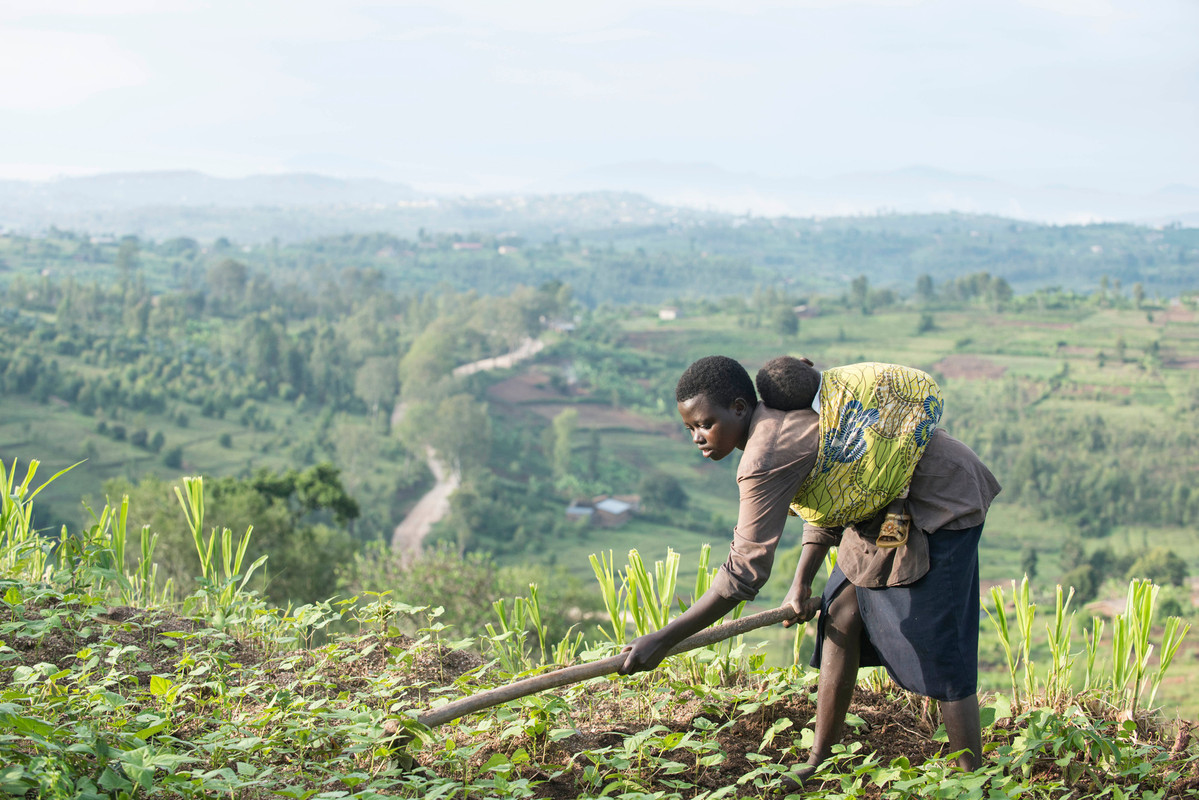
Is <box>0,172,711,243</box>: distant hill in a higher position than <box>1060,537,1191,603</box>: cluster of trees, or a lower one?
higher

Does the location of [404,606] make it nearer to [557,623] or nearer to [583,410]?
[557,623]

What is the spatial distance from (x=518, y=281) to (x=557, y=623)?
88819mm

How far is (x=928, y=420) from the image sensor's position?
220cm

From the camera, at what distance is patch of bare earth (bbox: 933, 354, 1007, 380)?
62188 millimetres

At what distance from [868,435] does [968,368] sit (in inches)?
2615

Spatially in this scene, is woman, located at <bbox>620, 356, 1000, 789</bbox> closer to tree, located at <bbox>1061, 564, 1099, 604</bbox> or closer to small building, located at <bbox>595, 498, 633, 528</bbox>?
tree, located at <bbox>1061, 564, 1099, 604</bbox>

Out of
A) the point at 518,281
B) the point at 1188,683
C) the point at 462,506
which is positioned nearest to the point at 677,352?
the point at 462,506

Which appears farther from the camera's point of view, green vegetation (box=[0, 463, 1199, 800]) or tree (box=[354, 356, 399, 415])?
tree (box=[354, 356, 399, 415])

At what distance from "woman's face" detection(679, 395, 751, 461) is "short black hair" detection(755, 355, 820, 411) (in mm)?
73

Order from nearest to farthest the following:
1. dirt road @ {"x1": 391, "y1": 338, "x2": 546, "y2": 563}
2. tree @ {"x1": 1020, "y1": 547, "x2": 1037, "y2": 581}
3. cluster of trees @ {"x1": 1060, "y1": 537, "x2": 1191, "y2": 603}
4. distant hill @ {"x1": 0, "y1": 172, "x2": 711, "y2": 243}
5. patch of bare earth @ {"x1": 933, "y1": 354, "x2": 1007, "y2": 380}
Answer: cluster of trees @ {"x1": 1060, "y1": 537, "x2": 1191, "y2": 603}, tree @ {"x1": 1020, "y1": 547, "x2": 1037, "y2": 581}, dirt road @ {"x1": 391, "y1": 338, "x2": 546, "y2": 563}, patch of bare earth @ {"x1": 933, "y1": 354, "x2": 1007, "y2": 380}, distant hill @ {"x1": 0, "y1": 172, "x2": 711, "y2": 243}

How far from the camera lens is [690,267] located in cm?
11675

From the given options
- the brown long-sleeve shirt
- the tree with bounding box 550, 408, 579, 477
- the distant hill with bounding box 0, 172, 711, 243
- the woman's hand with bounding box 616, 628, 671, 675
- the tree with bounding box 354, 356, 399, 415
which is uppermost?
the distant hill with bounding box 0, 172, 711, 243

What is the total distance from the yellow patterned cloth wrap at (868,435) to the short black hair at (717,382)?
0.68 feet

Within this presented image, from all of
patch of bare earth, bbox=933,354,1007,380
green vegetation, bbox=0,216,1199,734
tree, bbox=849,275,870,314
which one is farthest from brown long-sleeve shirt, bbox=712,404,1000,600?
tree, bbox=849,275,870,314
